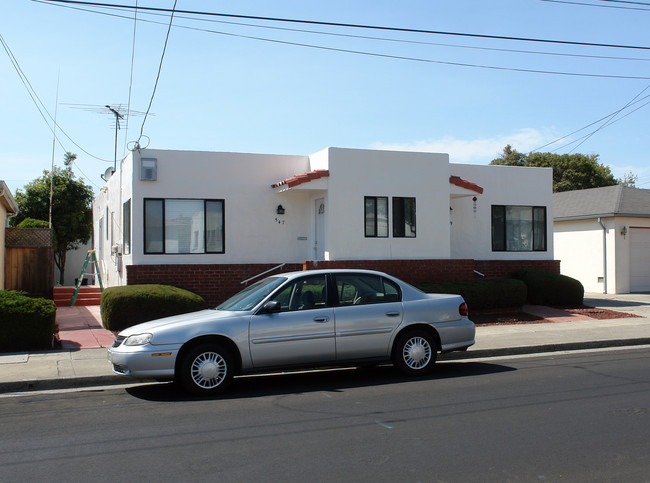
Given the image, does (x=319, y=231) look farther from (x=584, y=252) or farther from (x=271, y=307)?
(x=584, y=252)

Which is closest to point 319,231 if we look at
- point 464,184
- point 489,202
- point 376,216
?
point 376,216

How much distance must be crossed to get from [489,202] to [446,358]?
9.73 meters

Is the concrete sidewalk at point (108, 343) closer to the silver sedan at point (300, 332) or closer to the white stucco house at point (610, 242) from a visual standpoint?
Answer: the silver sedan at point (300, 332)

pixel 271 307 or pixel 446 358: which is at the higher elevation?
pixel 271 307

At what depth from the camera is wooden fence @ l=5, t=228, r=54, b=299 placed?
19.4m

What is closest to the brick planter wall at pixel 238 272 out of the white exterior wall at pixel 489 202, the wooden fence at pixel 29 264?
the white exterior wall at pixel 489 202

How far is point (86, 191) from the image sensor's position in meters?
28.3

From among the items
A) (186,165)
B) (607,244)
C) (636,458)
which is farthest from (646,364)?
(607,244)

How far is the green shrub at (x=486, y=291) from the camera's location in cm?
1617

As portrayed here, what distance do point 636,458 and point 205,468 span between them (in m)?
3.59

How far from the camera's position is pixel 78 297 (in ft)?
63.8

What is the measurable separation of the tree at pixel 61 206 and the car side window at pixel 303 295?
21202 millimetres

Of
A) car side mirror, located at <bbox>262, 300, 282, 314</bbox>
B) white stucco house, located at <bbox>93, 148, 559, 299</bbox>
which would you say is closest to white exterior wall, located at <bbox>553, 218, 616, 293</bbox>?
white stucco house, located at <bbox>93, 148, 559, 299</bbox>

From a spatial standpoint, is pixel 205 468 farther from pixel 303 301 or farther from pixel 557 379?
pixel 557 379
